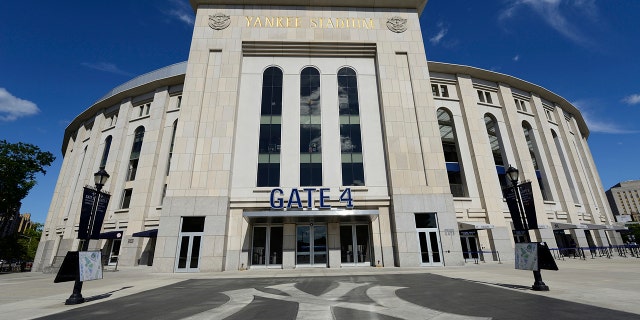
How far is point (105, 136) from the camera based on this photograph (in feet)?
115

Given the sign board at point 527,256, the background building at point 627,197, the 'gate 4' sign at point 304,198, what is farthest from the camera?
the background building at point 627,197

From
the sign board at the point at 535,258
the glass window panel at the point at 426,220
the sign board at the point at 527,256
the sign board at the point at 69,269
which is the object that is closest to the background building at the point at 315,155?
the glass window panel at the point at 426,220

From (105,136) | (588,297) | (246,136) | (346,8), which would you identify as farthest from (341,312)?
(105,136)

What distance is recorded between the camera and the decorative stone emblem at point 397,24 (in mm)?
26812

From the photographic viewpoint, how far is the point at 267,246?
21531 millimetres

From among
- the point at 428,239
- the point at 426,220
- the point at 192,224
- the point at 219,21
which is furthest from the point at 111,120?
the point at 428,239

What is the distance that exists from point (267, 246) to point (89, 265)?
42.4 feet

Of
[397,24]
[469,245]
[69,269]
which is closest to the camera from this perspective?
[69,269]

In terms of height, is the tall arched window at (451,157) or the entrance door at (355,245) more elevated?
the tall arched window at (451,157)

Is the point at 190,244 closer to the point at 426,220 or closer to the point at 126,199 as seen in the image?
the point at 126,199

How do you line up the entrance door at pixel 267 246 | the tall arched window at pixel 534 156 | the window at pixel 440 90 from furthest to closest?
the tall arched window at pixel 534 156 < the window at pixel 440 90 < the entrance door at pixel 267 246

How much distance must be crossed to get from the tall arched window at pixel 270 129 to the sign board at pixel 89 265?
41.6 feet

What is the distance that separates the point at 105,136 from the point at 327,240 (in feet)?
107

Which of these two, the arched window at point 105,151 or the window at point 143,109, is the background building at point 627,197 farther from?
the arched window at point 105,151
